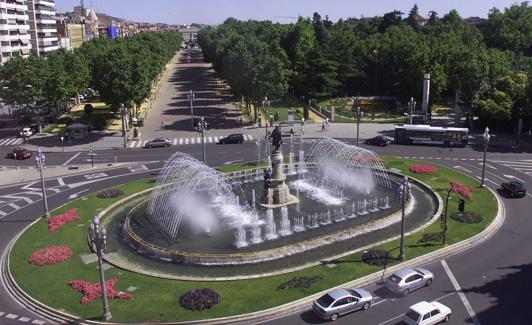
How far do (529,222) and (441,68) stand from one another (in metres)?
54.8

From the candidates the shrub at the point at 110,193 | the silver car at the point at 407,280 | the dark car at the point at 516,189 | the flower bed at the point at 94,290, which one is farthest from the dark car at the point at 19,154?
the dark car at the point at 516,189

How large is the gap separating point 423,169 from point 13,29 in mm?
111547

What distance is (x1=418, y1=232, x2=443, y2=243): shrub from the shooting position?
34.5 meters

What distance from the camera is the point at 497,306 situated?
2659 centimetres

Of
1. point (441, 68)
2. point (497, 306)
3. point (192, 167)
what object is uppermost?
point (441, 68)

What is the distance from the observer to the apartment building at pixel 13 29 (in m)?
115

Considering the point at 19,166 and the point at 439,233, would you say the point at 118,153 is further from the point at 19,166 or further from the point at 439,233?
the point at 439,233

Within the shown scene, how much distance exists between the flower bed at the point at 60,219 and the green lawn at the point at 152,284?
2.12ft

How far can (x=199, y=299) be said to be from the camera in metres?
27.0

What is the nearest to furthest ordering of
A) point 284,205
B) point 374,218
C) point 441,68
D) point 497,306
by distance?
1. point 497,306
2. point 374,218
3. point 284,205
4. point 441,68

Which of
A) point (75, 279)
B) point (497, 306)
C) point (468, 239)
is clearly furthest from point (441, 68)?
point (75, 279)

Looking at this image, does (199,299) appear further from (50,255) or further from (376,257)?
(50,255)

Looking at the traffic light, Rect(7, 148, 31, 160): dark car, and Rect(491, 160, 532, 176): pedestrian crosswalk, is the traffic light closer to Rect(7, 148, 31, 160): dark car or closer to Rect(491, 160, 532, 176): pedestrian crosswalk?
Rect(491, 160, 532, 176): pedestrian crosswalk

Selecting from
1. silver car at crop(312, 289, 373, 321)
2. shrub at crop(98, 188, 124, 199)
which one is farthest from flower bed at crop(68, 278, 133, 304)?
shrub at crop(98, 188, 124, 199)
